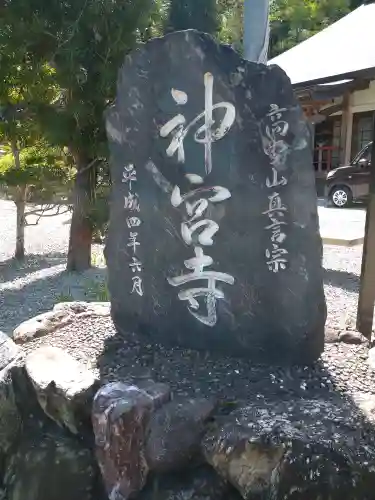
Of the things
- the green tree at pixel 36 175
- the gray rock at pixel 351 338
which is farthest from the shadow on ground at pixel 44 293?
the gray rock at pixel 351 338

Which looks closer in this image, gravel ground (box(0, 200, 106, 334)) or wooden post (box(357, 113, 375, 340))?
wooden post (box(357, 113, 375, 340))

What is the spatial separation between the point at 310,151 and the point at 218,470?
4.75 ft

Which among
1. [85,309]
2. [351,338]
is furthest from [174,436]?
[85,309]

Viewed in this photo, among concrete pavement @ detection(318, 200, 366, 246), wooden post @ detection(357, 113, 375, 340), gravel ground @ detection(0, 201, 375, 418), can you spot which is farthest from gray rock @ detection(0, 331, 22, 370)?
concrete pavement @ detection(318, 200, 366, 246)

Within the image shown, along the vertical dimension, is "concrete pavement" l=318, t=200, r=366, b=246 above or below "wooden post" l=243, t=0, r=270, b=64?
below

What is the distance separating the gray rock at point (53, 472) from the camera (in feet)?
7.81

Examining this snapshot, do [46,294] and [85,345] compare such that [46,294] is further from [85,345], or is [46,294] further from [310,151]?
[310,151]

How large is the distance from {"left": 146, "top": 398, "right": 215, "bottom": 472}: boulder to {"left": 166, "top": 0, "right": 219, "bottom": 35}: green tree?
3.96 meters

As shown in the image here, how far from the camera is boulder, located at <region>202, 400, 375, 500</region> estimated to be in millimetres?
1946

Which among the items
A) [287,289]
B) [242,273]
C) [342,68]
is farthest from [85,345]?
[342,68]

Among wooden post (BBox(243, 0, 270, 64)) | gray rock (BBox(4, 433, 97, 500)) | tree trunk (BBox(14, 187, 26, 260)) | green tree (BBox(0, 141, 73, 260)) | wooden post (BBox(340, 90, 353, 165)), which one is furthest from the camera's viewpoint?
wooden post (BBox(340, 90, 353, 165))

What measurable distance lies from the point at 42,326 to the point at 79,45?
9.27 feet

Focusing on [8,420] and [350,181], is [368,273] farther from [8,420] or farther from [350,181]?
[350,181]

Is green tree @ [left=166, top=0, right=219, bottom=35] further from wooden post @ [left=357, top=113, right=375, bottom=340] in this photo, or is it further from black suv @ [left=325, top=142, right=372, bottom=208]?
black suv @ [left=325, top=142, right=372, bottom=208]
